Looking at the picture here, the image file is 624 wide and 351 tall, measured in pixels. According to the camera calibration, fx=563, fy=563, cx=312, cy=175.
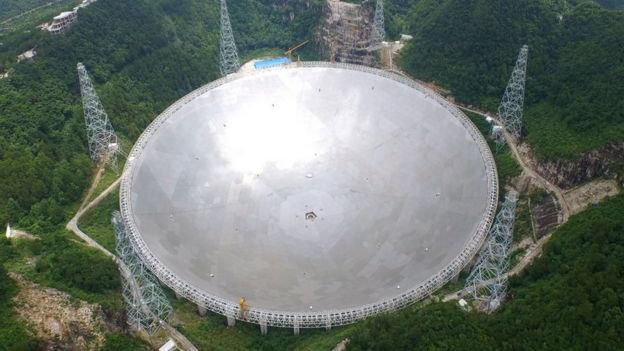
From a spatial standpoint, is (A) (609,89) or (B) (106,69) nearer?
(A) (609,89)

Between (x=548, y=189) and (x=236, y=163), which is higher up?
(x=236, y=163)

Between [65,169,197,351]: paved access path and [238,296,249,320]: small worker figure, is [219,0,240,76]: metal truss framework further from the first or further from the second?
[238,296,249,320]: small worker figure

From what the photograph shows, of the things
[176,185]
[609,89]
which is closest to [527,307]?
[609,89]

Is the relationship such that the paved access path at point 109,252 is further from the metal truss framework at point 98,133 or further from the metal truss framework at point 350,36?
the metal truss framework at point 350,36

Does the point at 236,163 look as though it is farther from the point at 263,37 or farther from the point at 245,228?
the point at 263,37

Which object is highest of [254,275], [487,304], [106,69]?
[106,69]

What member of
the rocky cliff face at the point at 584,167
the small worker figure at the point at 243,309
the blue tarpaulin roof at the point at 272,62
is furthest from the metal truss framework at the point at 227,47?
the rocky cliff face at the point at 584,167

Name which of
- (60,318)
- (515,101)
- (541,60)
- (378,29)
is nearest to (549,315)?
(515,101)
